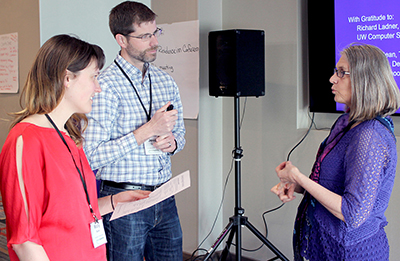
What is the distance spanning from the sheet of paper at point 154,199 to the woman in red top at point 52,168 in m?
0.18

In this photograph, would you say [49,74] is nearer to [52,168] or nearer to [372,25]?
[52,168]

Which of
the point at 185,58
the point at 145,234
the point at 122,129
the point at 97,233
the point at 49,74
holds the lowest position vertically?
the point at 145,234

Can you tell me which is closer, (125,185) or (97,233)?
(97,233)

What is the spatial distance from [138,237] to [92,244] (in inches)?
21.5

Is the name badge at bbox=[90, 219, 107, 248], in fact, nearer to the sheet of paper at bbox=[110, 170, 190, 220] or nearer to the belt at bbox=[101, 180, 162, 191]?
the sheet of paper at bbox=[110, 170, 190, 220]

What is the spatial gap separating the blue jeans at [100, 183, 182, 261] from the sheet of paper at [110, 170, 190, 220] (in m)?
0.22

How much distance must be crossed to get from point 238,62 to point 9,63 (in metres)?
2.32

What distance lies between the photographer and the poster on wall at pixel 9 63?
3.31 m

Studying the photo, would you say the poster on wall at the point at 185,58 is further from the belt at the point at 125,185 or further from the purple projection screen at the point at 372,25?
the belt at the point at 125,185

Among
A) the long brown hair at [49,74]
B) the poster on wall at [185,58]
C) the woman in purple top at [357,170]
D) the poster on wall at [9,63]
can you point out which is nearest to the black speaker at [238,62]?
the poster on wall at [185,58]

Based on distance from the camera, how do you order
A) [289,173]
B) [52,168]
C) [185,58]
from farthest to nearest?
[185,58], [289,173], [52,168]

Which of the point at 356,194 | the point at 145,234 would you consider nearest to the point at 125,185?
the point at 145,234

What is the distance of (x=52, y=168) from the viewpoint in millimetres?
1048

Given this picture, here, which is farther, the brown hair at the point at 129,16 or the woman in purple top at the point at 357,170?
the brown hair at the point at 129,16
